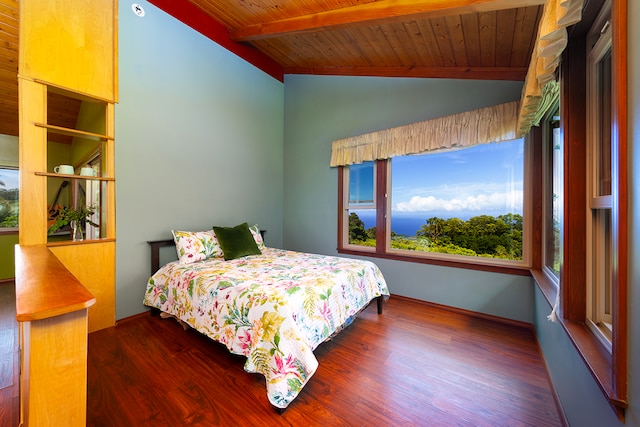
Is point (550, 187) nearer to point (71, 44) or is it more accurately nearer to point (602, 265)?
point (602, 265)

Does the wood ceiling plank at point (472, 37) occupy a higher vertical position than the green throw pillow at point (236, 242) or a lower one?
higher

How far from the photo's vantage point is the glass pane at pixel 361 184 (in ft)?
11.6

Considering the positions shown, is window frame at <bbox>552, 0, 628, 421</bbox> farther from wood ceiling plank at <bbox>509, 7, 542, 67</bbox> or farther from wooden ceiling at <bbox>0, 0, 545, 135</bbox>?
wood ceiling plank at <bbox>509, 7, 542, 67</bbox>

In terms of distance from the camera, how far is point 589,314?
4.17ft

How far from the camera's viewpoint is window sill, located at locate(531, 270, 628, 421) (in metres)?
0.81

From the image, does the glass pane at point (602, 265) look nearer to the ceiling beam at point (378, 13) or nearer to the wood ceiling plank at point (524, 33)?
the ceiling beam at point (378, 13)

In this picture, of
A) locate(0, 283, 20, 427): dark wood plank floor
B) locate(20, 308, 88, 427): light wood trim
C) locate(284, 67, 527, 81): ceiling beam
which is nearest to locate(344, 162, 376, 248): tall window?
locate(284, 67, 527, 81): ceiling beam

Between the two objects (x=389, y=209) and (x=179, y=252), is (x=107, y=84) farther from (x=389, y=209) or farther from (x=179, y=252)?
(x=389, y=209)

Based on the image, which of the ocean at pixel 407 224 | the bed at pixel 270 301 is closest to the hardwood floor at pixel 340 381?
the bed at pixel 270 301

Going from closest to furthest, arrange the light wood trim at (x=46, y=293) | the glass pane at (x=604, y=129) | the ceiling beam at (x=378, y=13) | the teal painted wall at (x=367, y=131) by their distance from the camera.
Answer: the light wood trim at (x=46, y=293), the glass pane at (x=604, y=129), the ceiling beam at (x=378, y=13), the teal painted wall at (x=367, y=131)

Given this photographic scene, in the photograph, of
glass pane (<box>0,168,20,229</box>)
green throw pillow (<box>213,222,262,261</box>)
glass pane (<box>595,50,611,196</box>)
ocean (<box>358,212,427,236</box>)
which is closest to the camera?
glass pane (<box>595,50,611,196</box>)

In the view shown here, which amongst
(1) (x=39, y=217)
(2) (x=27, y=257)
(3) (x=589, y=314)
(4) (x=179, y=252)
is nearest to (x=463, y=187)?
(3) (x=589, y=314)

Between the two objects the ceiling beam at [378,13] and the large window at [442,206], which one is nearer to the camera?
the ceiling beam at [378,13]

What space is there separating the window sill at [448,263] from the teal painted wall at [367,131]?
54mm
